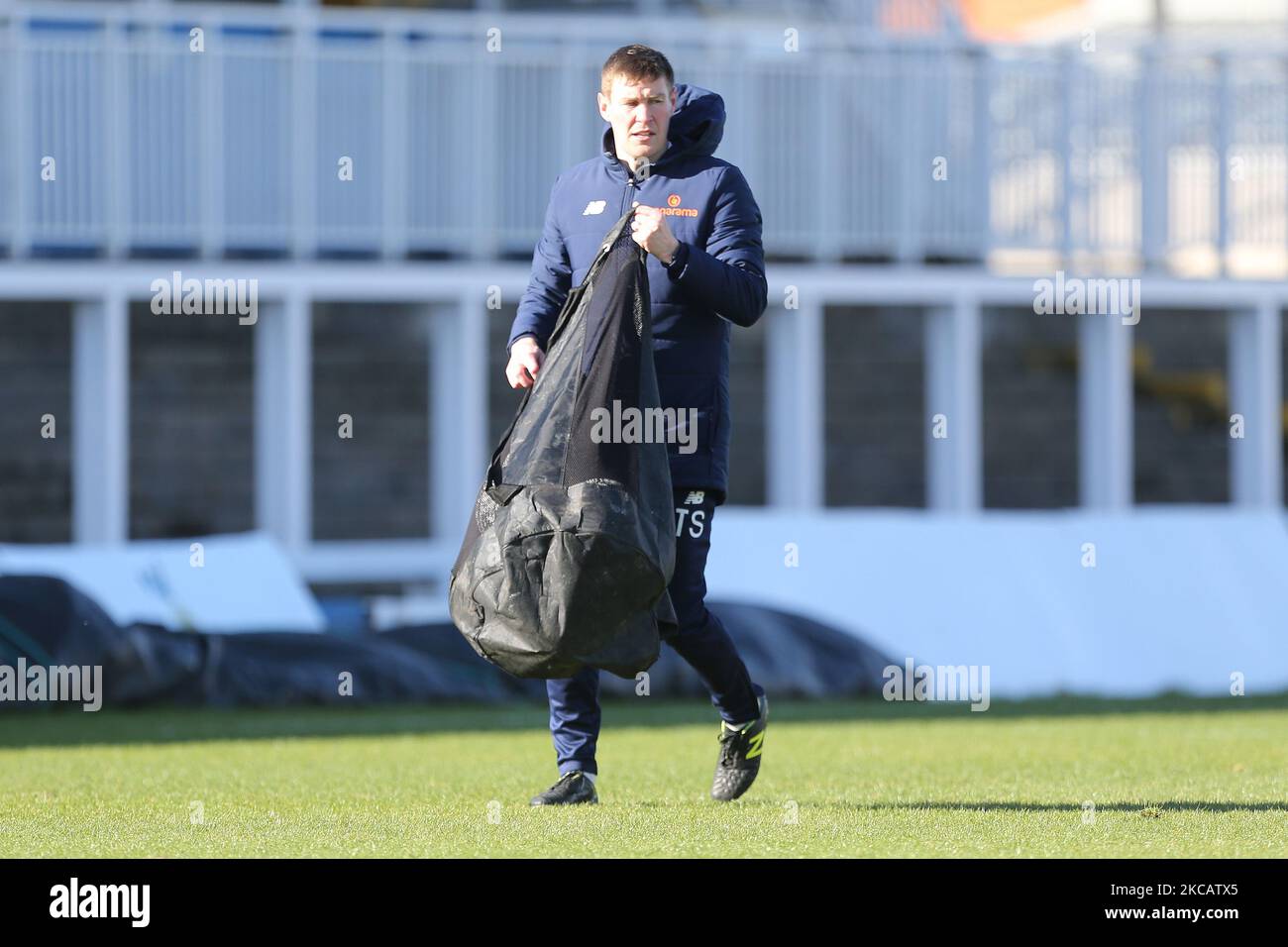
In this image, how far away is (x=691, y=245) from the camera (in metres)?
5.68

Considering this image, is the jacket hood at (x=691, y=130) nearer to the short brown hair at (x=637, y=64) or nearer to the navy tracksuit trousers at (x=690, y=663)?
the short brown hair at (x=637, y=64)

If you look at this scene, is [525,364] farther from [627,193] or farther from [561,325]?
[627,193]

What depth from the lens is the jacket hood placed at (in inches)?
234

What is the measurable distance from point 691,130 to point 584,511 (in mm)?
1191

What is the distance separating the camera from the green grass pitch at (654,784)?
521 cm

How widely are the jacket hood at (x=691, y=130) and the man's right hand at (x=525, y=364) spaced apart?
0.57 metres

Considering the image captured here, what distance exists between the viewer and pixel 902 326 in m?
16.7

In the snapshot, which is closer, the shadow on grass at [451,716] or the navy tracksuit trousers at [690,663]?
the navy tracksuit trousers at [690,663]

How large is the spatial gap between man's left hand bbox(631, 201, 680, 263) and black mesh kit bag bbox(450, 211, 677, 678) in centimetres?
11

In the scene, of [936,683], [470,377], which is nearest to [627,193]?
[936,683]
